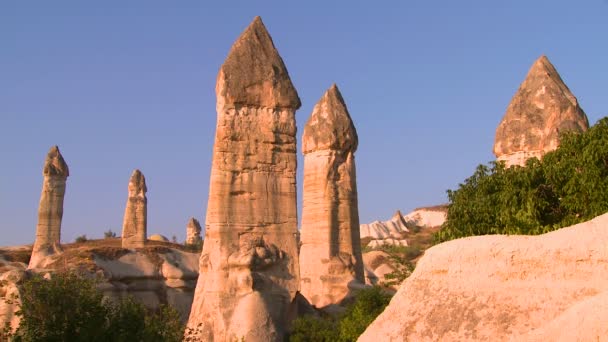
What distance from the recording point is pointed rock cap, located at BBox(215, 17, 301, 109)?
52.1 feet

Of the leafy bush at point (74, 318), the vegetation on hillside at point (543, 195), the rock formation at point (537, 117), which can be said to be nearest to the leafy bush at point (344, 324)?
the vegetation on hillside at point (543, 195)

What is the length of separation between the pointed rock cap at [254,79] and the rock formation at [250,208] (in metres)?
0.02

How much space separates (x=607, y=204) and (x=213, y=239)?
7.10 metres

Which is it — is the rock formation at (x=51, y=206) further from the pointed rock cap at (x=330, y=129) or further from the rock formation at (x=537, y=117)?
the rock formation at (x=537, y=117)

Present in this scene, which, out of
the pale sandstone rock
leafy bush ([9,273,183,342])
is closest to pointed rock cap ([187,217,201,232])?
the pale sandstone rock

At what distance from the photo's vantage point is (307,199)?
21.0m

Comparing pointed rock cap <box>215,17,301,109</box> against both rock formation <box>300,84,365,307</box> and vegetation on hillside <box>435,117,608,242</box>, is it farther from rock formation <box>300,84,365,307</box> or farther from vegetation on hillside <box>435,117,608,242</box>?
rock formation <box>300,84,365,307</box>

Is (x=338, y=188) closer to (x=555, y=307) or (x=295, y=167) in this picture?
(x=295, y=167)

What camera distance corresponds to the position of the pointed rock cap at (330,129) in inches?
825

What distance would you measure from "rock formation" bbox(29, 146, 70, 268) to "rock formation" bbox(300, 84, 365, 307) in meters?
14.1

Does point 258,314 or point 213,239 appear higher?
point 213,239

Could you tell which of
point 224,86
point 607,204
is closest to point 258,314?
point 224,86

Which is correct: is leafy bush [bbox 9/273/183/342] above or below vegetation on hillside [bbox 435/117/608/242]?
below

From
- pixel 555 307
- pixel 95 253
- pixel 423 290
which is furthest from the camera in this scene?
pixel 95 253
